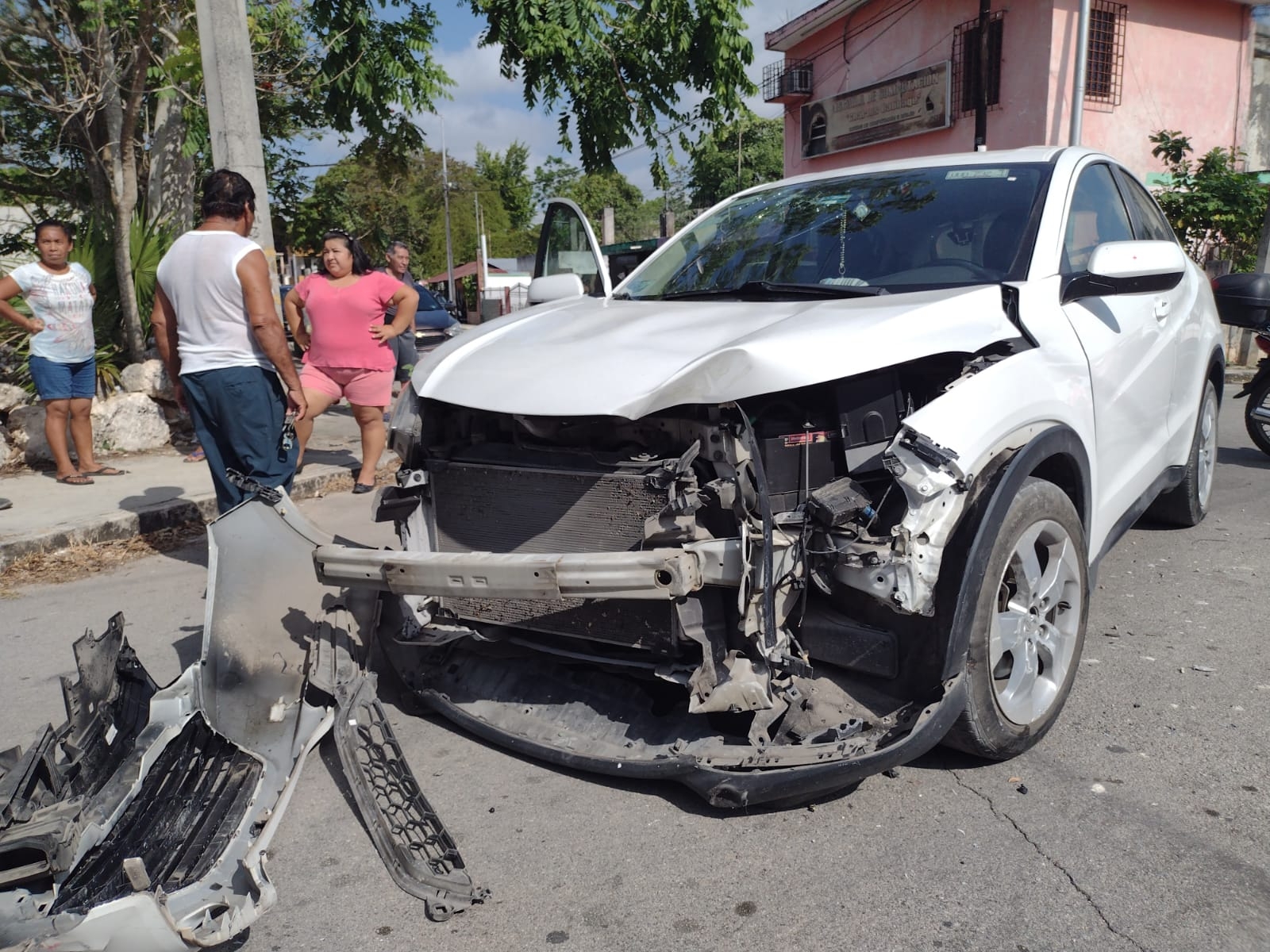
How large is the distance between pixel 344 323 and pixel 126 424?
119 inches

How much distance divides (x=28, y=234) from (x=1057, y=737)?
11.8m

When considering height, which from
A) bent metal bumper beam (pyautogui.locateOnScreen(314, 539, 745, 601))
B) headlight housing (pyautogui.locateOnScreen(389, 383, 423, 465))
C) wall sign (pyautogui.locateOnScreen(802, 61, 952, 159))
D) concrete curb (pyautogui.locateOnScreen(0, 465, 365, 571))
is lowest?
concrete curb (pyautogui.locateOnScreen(0, 465, 365, 571))

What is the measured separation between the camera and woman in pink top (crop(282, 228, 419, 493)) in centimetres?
660

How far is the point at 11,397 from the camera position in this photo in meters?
8.22

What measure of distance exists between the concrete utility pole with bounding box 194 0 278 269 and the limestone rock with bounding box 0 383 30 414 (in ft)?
9.40

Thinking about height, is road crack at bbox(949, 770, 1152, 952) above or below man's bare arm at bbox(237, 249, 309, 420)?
below

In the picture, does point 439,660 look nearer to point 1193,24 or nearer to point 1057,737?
point 1057,737

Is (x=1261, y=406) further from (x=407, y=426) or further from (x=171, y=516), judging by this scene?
(x=171, y=516)

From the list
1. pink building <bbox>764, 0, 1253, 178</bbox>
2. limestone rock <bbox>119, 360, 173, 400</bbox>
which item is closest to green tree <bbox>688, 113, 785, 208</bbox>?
pink building <bbox>764, 0, 1253, 178</bbox>

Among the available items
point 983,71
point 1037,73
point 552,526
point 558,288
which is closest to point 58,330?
point 558,288

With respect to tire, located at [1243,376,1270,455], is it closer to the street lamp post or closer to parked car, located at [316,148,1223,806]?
parked car, located at [316,148,1223,806]

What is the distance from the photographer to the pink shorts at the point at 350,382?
665 centimetres

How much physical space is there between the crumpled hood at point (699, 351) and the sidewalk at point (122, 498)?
360 cm

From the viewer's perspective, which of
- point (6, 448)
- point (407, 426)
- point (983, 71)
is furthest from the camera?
point (983, 71)
